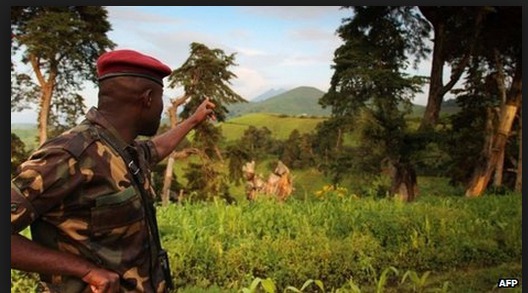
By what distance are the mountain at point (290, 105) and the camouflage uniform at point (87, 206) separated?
2.53 metres

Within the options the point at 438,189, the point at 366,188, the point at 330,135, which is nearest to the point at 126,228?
the point at 330,135

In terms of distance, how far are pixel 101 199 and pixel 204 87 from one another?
8.41 ft

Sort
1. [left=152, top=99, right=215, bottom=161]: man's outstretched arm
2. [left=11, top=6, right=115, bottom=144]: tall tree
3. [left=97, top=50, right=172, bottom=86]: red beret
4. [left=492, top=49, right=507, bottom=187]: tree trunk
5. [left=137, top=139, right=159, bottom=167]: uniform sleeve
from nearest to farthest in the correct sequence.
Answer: [left=97, top=50, right=172, bottom=86]: red beret → [left=137, top=139, right=159, bottom=167]: uniform sleeve → [left=152, top=99, right=215, bottom=161]: man's outstretched arm → [left=11, top=6, right=115, bottom=144]: tall tree → [left=492, top=49, right=507, bottom=187]: tree trunk

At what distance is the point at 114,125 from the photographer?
151 centimetres

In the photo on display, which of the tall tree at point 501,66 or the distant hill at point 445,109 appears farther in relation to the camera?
the distant hill at point 445,109

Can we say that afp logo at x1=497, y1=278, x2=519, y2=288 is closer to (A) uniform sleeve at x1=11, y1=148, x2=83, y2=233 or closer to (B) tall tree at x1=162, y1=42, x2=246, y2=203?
(B) tall tree at x1=162, y1=42, x2=246, y2=203

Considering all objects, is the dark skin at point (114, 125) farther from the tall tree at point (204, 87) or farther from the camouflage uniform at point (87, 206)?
the tall tree at point (204, 87)

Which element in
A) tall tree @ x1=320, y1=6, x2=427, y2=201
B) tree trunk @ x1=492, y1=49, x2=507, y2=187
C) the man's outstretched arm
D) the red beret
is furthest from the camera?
tree trunk @ x1=492, y1=49, x2=507, y2=187

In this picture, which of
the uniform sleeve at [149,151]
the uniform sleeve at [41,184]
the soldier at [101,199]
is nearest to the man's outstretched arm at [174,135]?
the uniform sleeve at [149,151]

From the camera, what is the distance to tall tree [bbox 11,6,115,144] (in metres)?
3.44

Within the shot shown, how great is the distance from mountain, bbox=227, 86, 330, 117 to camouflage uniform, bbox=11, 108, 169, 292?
2.53 metres

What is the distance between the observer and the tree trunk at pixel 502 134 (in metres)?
5.06

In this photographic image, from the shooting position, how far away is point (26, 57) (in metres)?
3.47

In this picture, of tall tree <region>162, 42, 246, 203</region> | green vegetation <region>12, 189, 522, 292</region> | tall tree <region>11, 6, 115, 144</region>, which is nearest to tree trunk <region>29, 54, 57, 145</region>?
tall tree <region>11, 6, 115, 144</region>
